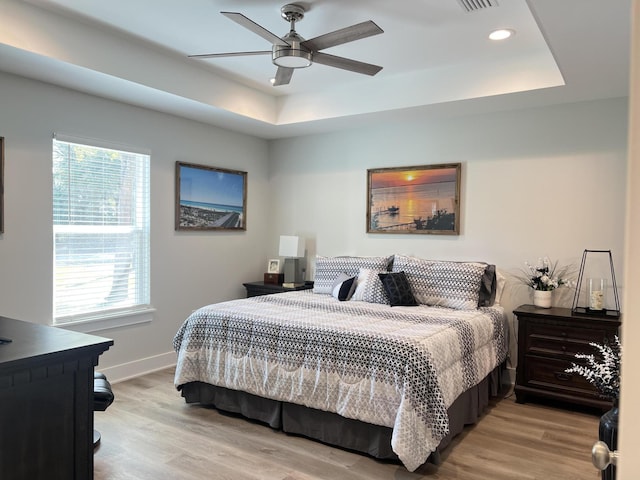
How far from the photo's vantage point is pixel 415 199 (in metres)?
4.71

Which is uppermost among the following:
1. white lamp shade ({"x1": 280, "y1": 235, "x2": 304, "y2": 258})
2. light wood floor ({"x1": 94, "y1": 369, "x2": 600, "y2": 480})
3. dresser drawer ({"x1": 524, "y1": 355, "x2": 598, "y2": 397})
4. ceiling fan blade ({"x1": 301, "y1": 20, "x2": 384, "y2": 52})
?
ceiling fan blade ({"x1": 301, "y1": 20, "x2": 384, "y2": 52})

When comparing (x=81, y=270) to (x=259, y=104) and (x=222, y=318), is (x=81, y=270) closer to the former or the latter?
(x=222, y=318)

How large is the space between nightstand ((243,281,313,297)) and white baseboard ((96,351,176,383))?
106cm

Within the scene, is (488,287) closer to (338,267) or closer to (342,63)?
(338,267)

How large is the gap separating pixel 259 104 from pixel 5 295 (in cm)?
272

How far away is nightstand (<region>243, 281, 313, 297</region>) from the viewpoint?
503cm

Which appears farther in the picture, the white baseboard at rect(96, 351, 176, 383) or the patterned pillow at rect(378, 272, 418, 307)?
the white baseboard at rect(96, 351, 176, 383)

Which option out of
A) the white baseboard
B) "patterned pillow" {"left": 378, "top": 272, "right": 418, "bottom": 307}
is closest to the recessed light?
"patterned pillow" {"left": 378, "top": 272, "right": 418, "bottom": 307}

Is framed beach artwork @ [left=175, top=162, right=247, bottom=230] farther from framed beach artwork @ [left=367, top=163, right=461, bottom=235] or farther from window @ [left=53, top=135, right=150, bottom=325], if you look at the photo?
framed beach artwork @ [left=367, top=163, right=461, bottom=235]

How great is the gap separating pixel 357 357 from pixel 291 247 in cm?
257

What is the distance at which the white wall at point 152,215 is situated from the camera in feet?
11.4

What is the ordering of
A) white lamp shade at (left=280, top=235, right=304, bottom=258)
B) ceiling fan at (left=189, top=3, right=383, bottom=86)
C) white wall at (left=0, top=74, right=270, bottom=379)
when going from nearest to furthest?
ceiling fan at (left=189, top=3, right=383, bottom=86), white wall at (left=0, top=74, right=270, bottom=379), white lamp shade at (left=280, top=235, right=304, bottom=258)

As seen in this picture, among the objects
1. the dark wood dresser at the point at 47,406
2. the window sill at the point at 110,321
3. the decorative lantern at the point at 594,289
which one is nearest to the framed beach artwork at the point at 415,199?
the decorative lantern at the point at 594,289

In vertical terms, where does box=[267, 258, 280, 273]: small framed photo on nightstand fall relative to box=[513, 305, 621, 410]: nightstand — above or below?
above
